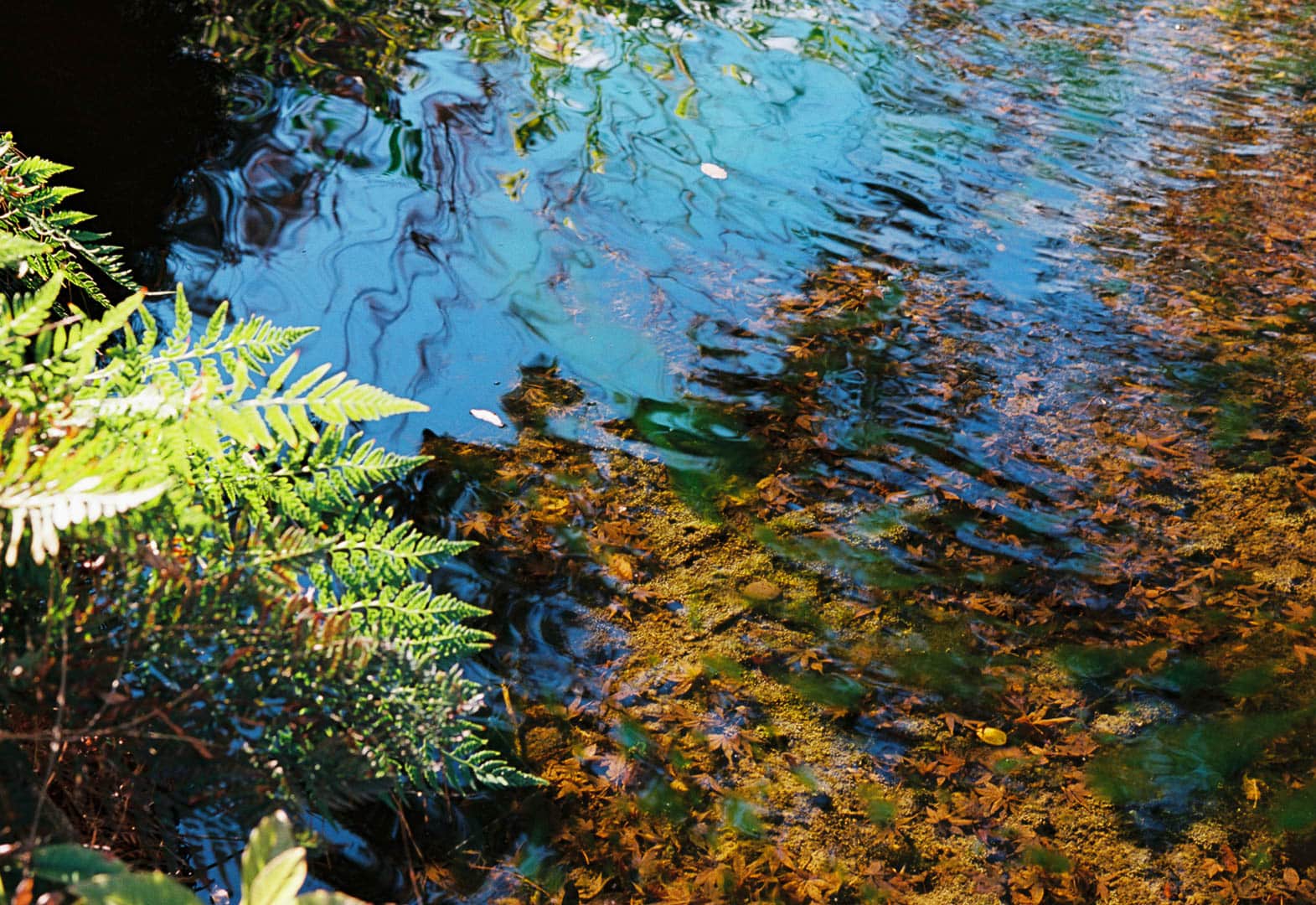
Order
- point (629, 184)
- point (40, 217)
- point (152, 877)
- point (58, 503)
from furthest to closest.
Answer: point (629, 184) < point (40, 217) < point (58, 503) < point (152, 877)

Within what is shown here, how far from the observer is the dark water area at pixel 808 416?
2125mm

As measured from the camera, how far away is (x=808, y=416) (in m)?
3.16

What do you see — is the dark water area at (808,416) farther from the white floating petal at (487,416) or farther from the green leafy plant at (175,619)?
the green leafy plant at (175,619)

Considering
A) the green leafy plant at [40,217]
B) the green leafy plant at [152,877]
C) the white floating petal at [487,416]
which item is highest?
Result: the green leafy plant at [40,217]

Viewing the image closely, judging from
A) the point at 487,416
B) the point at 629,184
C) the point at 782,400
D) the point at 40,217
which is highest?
the point at 40,217

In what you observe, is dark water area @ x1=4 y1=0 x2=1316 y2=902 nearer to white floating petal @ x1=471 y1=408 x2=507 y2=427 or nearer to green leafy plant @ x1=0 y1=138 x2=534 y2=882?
white floating petal @ x1=471 y1=408 x2=507 y2=427

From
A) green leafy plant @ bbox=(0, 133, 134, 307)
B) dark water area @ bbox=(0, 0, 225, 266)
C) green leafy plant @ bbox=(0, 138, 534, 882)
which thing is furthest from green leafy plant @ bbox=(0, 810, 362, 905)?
dark water area @ bbox=(0, 0, 225, 266)

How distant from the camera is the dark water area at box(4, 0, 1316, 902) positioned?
212 cm

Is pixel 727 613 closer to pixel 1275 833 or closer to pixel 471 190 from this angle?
pixel 1275 833

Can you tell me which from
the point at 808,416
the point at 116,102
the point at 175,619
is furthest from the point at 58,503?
the point at 116,102

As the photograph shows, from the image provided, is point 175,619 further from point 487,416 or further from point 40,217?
point 487,416

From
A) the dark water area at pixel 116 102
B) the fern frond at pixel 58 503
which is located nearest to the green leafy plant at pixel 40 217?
the fern frond at pixel 58 503

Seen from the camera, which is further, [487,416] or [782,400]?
[782,400]

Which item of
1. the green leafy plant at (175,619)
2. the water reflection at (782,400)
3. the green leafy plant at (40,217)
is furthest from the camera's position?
the water reflection at (782,400)
